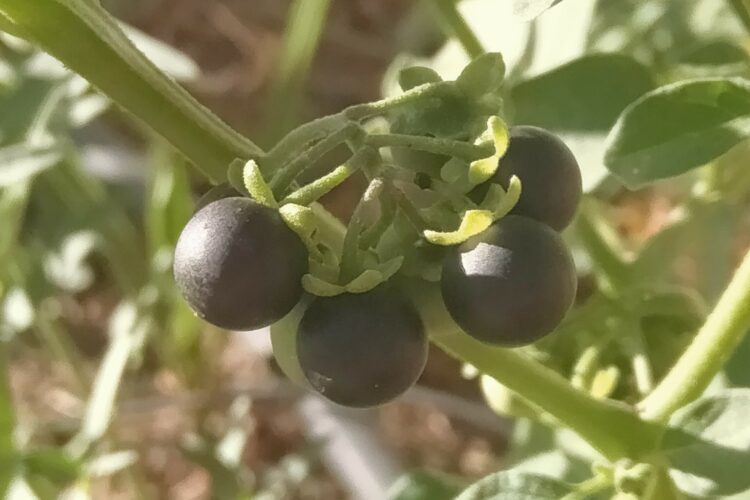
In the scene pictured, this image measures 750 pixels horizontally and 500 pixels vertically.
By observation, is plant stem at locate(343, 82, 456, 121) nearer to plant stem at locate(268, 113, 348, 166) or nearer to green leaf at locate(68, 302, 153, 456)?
plant stem at locate(268, 113, 348, 166)

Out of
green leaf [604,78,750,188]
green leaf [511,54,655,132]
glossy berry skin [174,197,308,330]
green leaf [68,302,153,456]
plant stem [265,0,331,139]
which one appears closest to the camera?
glossy berry skin [174,197,308,330]

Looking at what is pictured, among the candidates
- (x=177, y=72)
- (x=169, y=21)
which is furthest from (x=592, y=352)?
(x=169, y=21)

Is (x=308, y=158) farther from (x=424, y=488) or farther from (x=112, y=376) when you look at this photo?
(x=112, y=376)

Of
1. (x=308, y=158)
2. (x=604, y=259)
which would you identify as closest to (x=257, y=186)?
(x=308, y=158)

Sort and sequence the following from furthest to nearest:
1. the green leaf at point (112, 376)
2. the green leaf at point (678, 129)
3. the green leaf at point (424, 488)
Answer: the green leaf at point (112, 376), the green leaf at point (424, 488), the green leaf at point (678, 129)

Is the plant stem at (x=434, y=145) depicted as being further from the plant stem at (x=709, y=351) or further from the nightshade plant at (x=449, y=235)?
the plant stem at (x=709, y=351)

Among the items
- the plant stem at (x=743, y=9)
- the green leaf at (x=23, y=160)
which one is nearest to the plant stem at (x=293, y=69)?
the green leaf at (x=23, y=160)

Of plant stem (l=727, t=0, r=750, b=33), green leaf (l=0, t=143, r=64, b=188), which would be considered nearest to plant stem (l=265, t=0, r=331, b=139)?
green leaf (l=0, t=143, r=64, b=188)
